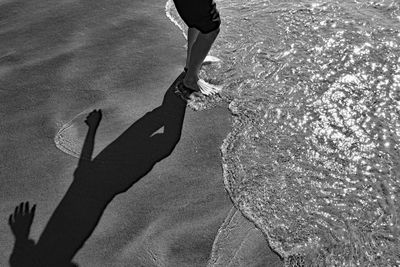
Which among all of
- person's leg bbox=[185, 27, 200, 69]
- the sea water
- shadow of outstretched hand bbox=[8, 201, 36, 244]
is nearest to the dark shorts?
person's leg bbox=[185, 27, 200, 69]

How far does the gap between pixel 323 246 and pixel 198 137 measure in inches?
48.3

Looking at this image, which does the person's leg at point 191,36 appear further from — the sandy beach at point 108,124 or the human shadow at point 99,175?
the human shadow at point 99,175

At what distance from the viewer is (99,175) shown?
10.6ft

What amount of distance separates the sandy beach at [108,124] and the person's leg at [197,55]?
0.20 meters

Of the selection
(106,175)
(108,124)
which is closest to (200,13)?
(108,124)

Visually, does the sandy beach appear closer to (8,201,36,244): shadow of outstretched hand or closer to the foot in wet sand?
(8,201,36,244): shadow of outstretched hand

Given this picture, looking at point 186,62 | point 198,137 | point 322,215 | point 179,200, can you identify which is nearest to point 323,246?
point 322,215

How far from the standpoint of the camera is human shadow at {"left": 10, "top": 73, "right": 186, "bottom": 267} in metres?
2.79

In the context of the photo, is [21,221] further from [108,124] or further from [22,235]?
[108,124]

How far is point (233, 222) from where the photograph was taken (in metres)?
2.96

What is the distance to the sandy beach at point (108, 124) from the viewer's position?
287 cm

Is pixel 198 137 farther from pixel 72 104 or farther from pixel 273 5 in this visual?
pixel 273 5

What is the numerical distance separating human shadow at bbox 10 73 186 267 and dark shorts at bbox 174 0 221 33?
23.8 inches

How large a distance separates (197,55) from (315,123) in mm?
1073
